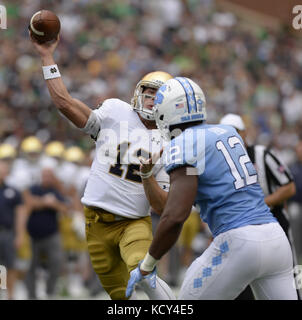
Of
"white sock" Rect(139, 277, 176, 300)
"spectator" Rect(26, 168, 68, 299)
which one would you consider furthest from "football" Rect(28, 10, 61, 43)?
A: "spectator" Rect(26, 168, 68, 299)

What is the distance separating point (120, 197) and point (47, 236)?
4067 mm

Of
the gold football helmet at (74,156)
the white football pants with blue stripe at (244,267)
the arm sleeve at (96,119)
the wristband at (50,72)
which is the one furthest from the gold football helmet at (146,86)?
the gold football helmet at (74,156)

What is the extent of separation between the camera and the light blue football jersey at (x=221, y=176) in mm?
3775

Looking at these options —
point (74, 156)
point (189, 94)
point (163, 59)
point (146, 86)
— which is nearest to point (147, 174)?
point (189, 94)

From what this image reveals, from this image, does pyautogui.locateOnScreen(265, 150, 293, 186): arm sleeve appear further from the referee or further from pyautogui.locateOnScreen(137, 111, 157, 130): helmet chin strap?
pyautogui.locateOnScreen(137, 111, 157, 130): helmet chin strap

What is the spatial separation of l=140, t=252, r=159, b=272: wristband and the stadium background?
871 centimetres

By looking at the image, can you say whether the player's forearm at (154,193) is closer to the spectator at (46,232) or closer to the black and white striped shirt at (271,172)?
the black and white striped shirt at (271,172)

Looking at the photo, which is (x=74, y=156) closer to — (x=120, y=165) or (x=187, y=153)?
(x=120, y=165)

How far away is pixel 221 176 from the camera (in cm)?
382

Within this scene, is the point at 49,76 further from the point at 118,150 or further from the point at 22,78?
the point at 22,78
